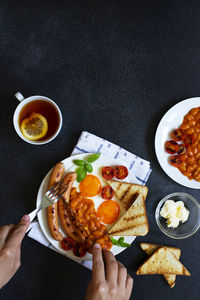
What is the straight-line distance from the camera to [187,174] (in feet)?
8.62

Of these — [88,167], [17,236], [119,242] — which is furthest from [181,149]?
[17,236]

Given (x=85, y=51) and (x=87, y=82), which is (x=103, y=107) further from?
(x=85, y=51)

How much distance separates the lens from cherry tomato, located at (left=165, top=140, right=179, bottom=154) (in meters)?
2.59

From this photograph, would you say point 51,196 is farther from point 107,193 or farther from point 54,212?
point 107,193

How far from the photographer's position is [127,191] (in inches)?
100

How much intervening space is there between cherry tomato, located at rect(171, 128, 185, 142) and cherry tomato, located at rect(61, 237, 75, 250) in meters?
1.24

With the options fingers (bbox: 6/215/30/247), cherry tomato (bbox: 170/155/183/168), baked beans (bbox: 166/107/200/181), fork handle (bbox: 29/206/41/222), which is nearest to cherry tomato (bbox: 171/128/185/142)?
baked beans (bbox: 166/107/200/181)

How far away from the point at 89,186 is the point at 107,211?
0.86 feet

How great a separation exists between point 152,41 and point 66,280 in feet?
7.37

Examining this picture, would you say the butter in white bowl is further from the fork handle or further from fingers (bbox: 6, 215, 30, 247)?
fingers (bbox: 6, 215, 30, 247)

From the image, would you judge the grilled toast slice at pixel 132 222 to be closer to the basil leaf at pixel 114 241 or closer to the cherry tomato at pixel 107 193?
the basil leaf at pixel 114 241

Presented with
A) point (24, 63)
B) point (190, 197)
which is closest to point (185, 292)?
point (190, 197)

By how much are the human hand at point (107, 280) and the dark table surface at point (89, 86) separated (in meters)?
0.38

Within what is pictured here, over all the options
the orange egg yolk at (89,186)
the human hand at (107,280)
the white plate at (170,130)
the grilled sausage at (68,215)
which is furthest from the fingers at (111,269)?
the white plate at (170,130)
